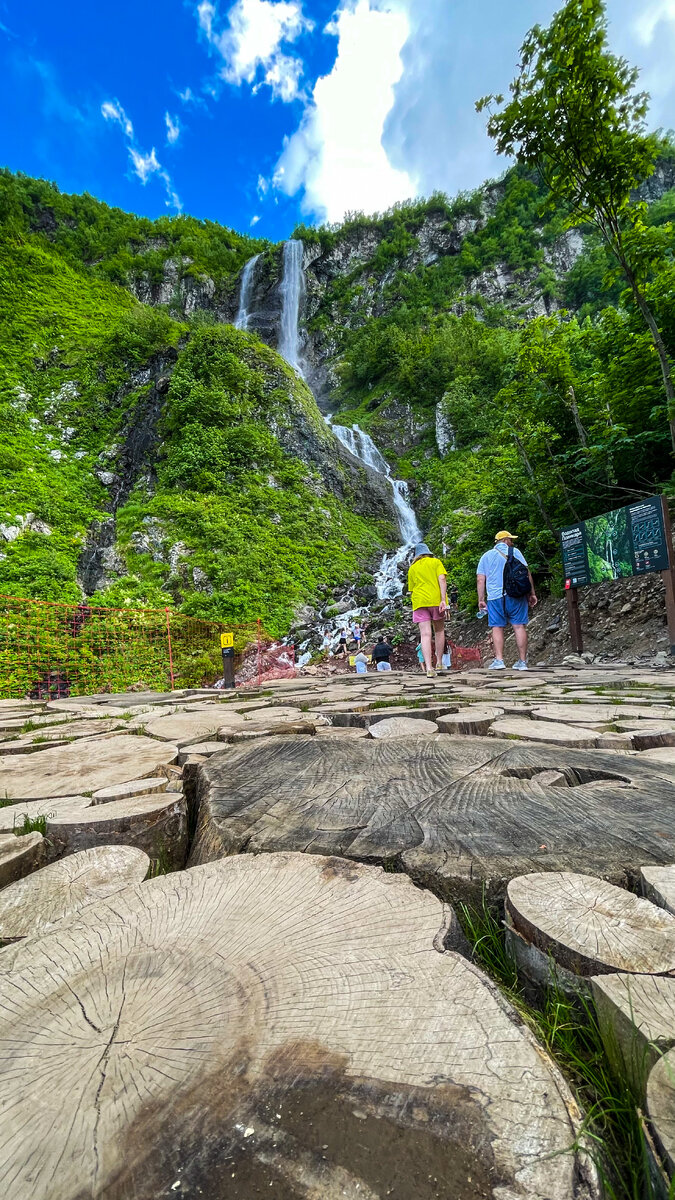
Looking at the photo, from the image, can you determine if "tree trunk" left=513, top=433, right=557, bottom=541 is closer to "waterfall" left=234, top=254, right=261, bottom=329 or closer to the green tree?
the green tree

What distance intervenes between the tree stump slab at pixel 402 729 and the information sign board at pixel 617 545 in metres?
4.74

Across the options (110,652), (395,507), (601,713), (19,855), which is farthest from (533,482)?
(395,507)

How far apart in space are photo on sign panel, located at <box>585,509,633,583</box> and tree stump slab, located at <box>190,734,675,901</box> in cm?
527

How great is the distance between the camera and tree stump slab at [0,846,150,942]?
0.81 metres

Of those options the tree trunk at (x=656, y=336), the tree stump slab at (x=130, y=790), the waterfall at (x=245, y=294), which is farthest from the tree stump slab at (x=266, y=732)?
the waterfall at (x=245, y=294)

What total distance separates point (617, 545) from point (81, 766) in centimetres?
624

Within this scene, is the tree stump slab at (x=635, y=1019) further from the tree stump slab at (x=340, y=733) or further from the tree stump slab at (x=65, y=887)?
the tree stump slab at (x=340, y=733)

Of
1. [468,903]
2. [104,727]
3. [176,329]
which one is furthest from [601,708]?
[176,329]

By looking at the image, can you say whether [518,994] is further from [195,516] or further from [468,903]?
[195,516]

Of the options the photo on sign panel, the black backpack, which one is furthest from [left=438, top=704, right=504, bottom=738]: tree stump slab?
the photo on sign panel

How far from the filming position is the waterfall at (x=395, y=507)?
46.4ft

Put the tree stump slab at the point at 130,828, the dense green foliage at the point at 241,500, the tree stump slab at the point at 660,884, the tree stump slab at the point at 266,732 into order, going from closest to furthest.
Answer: the tree stump slab at the point at 660,884 < the tree stump slab at the point at 130,828 < the tree stump slab at the point at 266,732 < the dense green foliage at the point at 241,500

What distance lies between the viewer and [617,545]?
6.02m

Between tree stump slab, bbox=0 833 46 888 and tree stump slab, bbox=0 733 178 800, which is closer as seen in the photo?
tree stump slab, bbox=0 833 46 888
